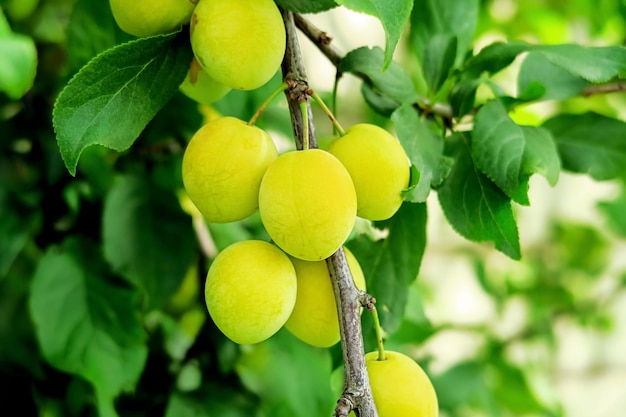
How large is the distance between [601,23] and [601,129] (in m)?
0.34

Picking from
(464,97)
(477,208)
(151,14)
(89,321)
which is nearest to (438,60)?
(464,97)

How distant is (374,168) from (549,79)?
0.90 feet

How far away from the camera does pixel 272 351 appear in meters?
0.73

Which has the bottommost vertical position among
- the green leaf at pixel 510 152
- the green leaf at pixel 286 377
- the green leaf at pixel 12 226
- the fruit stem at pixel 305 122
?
the green leaf at pixel 286 377

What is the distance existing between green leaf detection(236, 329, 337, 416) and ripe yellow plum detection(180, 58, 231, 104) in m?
0.32

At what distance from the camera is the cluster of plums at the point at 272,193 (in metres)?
0.39

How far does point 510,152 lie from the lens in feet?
1.58

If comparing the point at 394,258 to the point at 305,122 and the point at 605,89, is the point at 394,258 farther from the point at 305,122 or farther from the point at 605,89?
the point at 605,89

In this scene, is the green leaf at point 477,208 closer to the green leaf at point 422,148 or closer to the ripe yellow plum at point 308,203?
the green leaf at point 422,148

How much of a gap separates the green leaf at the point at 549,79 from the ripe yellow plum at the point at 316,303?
0.27m

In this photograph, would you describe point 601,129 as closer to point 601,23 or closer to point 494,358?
point 601,23

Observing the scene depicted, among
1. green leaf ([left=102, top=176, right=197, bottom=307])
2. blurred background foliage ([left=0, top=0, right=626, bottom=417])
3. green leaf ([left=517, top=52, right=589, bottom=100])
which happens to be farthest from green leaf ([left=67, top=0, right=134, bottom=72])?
green leaf ([left=517, top=52, right=589, bottom=100])

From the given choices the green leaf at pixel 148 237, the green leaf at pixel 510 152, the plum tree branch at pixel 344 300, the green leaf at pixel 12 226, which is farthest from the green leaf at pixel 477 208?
the green leaf at pixel 12 226

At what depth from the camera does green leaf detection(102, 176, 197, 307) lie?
639 mm
